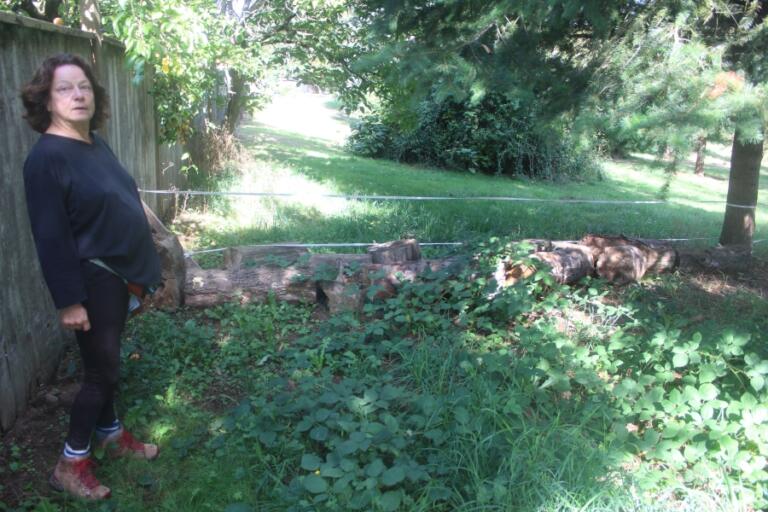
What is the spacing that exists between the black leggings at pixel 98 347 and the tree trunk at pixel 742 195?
6060mm

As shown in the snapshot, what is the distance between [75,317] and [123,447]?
0.79m

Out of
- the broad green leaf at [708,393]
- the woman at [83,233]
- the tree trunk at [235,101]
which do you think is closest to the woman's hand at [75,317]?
the woman at [83,233]

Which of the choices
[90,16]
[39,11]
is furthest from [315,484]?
[39,11]

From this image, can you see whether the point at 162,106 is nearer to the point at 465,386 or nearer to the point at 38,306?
the point at 38,306

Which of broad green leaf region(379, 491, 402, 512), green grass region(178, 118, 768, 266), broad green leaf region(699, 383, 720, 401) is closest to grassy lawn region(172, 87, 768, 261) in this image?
green grass region(178, 118, 768, 266)

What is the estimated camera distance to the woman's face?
2.93 metres

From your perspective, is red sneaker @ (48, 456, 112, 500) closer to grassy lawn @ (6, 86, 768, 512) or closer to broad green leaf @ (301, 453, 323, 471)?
grassy lawn @ (6, 86, 768, 512)

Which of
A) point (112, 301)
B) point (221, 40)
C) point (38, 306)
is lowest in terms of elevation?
point (38, 306)

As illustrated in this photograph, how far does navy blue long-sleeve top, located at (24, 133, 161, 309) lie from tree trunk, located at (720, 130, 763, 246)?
234 inches

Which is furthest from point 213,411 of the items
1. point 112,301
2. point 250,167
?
point 250,167

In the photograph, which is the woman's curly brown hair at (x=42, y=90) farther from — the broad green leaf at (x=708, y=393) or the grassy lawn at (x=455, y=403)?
the broad green leaf at (x=708, y=393)

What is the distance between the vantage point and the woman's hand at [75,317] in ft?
9.40

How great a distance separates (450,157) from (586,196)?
3.32 metres

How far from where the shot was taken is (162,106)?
659cm
